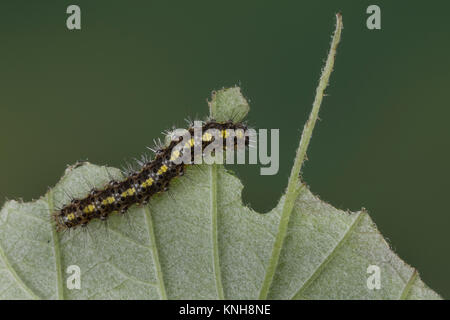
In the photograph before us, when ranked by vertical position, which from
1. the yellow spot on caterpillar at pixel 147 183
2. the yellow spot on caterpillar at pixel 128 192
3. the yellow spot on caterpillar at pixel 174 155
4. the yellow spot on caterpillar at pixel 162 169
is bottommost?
the yellow spot on caterpillar at pixel 128 192

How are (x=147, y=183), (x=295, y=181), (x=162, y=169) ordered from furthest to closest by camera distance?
(x=162, y=169) < (x=147, y=183) < (x=295, y=181)

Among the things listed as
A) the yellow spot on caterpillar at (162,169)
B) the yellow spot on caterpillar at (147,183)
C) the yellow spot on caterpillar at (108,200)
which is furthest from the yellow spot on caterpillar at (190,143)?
the yellow spot on caterpillar at (108,200)

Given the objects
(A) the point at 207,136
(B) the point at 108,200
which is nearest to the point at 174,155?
(A) the point at 207,136

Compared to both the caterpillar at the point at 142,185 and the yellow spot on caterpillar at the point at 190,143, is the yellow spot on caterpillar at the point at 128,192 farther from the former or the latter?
the yellow spot on caterpillar at the point at 190,143

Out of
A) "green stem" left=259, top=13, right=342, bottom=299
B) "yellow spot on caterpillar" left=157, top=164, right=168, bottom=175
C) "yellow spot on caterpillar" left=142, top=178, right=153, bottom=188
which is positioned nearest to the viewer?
"green stem" left=259, top=13, right=342, bottom=299

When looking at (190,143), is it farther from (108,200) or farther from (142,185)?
(108,200)

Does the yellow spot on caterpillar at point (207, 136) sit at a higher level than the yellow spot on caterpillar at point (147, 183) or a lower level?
higher

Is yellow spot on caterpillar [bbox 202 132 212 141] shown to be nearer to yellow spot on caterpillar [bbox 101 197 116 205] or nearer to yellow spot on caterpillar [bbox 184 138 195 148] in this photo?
yellow spot on caterpillar [bbox 184 138 195 148]

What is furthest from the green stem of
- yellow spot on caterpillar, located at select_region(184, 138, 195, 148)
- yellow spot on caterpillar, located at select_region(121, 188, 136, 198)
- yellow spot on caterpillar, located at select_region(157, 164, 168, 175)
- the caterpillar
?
yellow spot on caterpillar, located at select_region(121, 188, 136, 198)

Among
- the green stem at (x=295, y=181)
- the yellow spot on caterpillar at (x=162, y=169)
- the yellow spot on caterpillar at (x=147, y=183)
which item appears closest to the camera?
the green stem at (x=295, y=181)
